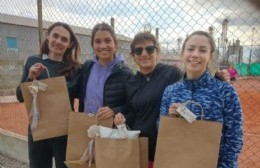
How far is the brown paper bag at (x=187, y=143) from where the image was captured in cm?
163

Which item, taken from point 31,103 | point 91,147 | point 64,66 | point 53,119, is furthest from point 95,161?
point 64,66

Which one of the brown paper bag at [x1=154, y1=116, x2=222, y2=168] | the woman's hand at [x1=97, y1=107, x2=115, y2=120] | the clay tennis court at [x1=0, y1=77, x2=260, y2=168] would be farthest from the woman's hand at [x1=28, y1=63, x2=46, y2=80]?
the clay tennis court at [x1=0, y1=77, x2=260, y2=168]

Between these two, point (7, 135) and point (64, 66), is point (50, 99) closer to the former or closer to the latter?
point (64, 66)

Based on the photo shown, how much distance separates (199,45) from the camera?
5.92 ft

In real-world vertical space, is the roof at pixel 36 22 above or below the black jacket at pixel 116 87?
above

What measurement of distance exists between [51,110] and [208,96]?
1.26 metres

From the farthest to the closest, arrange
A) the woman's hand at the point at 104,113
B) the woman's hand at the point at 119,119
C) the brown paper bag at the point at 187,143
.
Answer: the woman's hand at the point at 104,113, the woman's hand at the point at 119,119, the brown paper bag at the point at 187,143

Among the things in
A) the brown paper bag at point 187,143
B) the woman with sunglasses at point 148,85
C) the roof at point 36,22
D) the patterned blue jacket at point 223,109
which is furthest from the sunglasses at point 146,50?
the roof at point 36,22

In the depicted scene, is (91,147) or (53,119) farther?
(53,119)

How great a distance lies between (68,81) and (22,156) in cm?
256

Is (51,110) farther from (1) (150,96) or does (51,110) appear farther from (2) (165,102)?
(2) (165,102)

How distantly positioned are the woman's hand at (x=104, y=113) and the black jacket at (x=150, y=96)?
0.16m

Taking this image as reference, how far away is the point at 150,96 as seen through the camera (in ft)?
6.79

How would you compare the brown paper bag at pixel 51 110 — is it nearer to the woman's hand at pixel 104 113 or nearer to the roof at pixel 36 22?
the woman's hand at pixel 104 113
